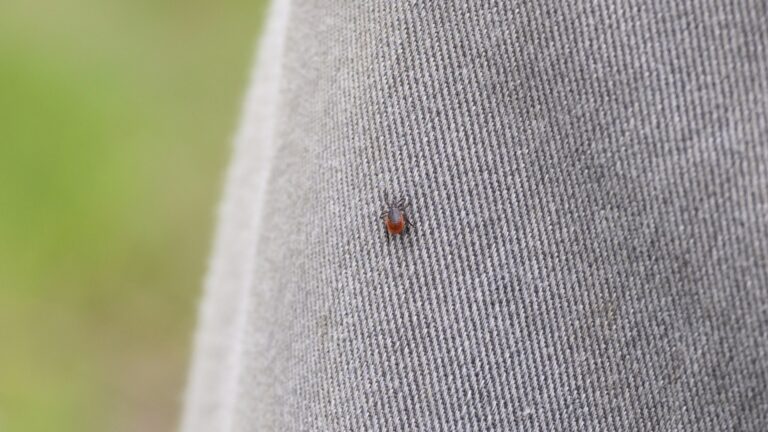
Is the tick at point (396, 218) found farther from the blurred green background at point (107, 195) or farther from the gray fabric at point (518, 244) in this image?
the blurred green background at point (107, 195)

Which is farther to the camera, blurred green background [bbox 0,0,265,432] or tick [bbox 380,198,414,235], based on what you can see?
blurred green background [bbox 0,0,265,432]

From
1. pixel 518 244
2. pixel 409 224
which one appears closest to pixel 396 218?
pixel 409 224

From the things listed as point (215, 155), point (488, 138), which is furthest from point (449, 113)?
point (215, 155)

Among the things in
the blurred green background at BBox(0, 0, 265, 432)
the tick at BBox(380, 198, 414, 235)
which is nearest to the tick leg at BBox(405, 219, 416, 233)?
the tick at BBox(380, 198, 414, 235)

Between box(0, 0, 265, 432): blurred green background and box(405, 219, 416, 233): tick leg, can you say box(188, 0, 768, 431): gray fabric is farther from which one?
box(0, 0, 265, 432): blurred green background

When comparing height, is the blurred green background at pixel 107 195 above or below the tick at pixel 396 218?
below

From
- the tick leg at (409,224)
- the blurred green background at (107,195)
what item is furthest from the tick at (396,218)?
the blurred green background at (107,195)

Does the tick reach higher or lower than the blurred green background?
higher
